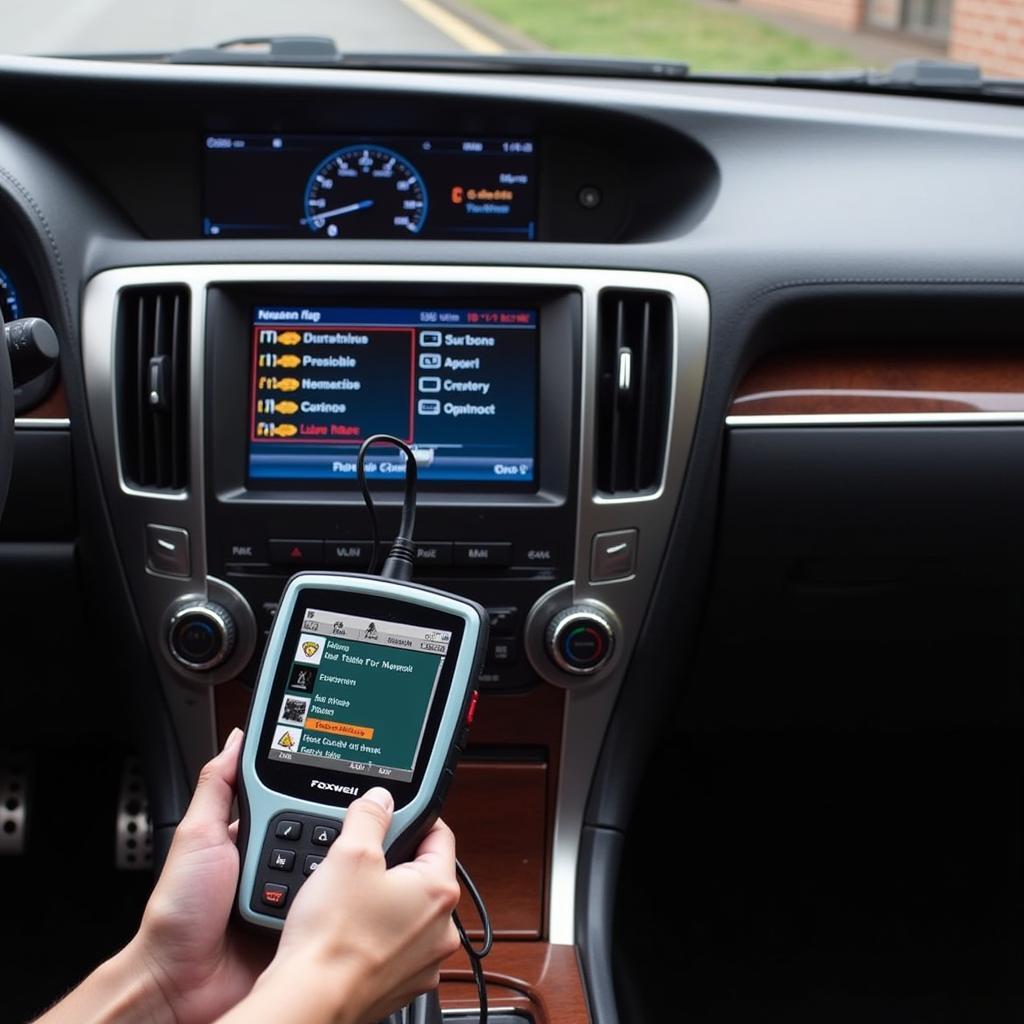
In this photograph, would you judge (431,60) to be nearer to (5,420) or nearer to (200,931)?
(5,420)

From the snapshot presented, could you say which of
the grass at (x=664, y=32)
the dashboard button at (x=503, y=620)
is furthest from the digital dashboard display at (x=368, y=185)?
the grass at (x=664, y=32)

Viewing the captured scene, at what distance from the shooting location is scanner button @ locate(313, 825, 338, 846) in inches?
54.3

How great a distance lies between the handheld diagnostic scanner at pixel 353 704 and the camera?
141 cm

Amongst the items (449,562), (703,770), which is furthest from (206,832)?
(703,770)

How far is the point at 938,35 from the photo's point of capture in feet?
24.5

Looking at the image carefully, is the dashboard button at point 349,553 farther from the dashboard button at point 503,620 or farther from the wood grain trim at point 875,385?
the wood grain trim at point 875,385

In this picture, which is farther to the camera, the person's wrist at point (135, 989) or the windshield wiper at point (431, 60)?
the windshield wiper at point (431, 60)

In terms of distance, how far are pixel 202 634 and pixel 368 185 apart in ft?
2.35

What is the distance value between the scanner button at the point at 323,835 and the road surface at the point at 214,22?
4260 mm

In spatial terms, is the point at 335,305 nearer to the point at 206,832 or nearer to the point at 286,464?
the point at 286,464

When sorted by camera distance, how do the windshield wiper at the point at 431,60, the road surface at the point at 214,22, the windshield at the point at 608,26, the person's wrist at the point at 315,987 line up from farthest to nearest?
1. the windshield at the point at 608,26
2. the road surface at the point at 214,22
3. the windshield wiper at the point at 431,60
4. the person's wrist at the point at 315,987

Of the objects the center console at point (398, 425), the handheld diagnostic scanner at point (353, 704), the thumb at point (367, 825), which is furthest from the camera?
the center console at point (398, 425)

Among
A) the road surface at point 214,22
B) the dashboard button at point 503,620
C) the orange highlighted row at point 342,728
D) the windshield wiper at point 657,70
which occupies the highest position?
the windshield wiper at point 657,70

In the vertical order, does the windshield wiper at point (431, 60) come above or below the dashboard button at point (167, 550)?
above
